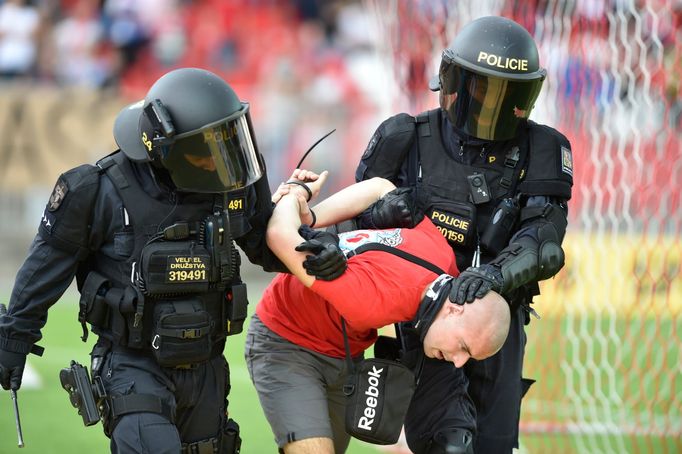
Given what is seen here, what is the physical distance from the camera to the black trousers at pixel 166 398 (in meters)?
3.91

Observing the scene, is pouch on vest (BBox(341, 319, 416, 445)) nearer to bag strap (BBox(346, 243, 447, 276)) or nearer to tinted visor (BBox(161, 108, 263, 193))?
bag strap (BBox(346, 243, 447, 276))

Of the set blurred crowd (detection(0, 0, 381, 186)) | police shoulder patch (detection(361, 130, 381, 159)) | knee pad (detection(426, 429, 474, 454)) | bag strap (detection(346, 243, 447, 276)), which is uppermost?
police shoulder patch (detection(361, 130, 381, 159))

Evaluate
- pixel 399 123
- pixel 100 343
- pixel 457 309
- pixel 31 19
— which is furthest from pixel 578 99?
pixel 31 19

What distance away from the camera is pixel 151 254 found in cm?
397

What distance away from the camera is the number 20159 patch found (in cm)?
399

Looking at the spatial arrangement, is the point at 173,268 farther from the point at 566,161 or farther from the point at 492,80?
the point at 566,161

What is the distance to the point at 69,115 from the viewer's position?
12438 mm

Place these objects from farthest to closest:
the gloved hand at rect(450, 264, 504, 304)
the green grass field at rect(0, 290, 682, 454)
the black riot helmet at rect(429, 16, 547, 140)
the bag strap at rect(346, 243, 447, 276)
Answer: the green grass field at rect(0, 290, 682, 454)
the black riot helmet at rect(429, 16, 547, 140)
the bag strap at rect(346, 243, 447, 276)
the gloved hand at rect(450, 264, 504, 304)

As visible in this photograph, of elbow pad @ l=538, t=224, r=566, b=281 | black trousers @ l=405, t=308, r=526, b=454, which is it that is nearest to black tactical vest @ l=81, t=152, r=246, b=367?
black trousers @ l=405, t=308, r=526, b=454

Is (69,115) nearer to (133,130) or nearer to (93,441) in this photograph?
(93,441)

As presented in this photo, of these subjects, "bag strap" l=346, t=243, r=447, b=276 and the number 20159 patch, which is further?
"bag strap" l=346, t=243, r=447, b=276

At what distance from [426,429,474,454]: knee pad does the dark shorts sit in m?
0.46

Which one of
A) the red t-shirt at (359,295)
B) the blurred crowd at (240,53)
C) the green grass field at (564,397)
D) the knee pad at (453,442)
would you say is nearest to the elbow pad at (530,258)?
the red t-shirt at (359,295)

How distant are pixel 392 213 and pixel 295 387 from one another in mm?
856
